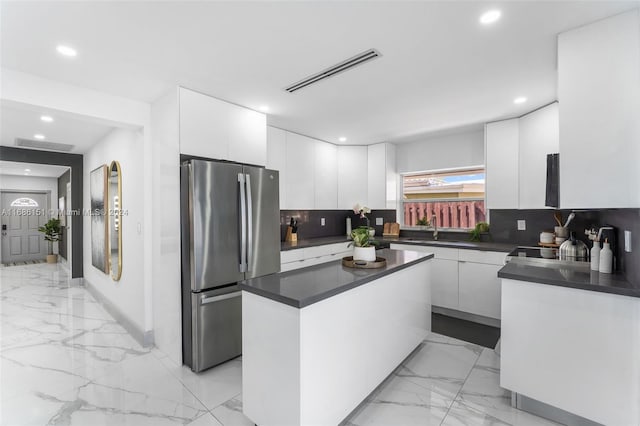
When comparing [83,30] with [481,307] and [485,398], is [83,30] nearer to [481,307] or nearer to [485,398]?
[485,398]

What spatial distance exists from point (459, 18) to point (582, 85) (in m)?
0.86

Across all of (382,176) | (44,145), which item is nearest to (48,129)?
(44,145)

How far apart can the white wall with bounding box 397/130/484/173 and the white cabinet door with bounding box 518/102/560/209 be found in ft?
2.32

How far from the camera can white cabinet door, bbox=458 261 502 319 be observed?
336 centimetres

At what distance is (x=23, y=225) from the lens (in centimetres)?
811

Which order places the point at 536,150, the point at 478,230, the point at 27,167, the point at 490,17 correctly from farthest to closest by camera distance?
the point at 27,167
the point at 478,230
the point at 536,150
the point at 490,17

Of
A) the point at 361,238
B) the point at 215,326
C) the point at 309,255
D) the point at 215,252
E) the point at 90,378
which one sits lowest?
the point at 90,378

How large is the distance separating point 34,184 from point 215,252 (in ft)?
29.2

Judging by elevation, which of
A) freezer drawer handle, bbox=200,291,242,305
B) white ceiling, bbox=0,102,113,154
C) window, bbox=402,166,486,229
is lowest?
freezer drawer handle, bbox=200,291,242,305

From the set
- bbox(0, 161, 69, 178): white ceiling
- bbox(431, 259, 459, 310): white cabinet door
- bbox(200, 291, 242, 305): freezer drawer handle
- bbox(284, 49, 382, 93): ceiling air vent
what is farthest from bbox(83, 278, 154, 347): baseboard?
bbox(431, 259, 459, 310): white cabinet door

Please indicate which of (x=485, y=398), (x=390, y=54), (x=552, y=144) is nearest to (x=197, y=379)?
(x=485, y=398)

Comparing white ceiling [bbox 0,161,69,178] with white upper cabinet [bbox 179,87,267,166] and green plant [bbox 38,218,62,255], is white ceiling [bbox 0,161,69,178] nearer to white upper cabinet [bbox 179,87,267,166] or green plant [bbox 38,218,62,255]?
green plant [bbox 38,218,62,255]

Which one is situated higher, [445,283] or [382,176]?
[382,176]

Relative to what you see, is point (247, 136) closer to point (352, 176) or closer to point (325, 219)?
point (352, 176)
